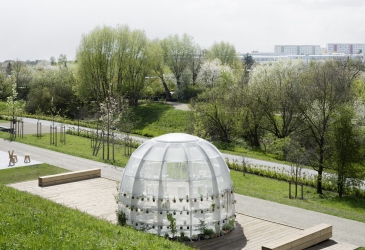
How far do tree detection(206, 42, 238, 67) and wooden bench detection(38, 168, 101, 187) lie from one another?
56617 millimetres

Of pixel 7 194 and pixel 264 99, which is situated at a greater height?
pixel 264 99

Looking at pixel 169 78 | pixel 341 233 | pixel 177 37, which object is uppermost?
pixel 177 37

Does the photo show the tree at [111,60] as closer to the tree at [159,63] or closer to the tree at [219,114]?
the tree at [159,63]

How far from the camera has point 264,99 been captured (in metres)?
40.3

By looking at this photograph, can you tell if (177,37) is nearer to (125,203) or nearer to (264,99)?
(264,99)

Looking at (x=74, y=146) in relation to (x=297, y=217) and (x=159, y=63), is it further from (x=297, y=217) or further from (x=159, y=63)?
(x=159, y=63)

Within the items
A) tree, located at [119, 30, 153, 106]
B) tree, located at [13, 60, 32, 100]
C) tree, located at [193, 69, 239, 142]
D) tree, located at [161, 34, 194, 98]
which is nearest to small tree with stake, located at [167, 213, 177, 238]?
tree, located at [193, 69, 239, 142]

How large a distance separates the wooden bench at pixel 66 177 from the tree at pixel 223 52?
56617 mm

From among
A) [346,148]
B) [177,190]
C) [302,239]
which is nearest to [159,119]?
[346,148]

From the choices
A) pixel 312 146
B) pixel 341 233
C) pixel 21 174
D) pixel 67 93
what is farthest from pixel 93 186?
pixel 67 93

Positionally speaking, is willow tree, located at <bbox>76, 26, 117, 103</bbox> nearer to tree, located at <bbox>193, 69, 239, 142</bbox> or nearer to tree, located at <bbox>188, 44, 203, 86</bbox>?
tree, located at <bbox>193, 69, 239, 142</bbox>

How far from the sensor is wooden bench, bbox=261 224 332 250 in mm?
13193

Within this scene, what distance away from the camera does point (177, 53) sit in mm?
70812

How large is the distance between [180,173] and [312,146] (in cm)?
2163
